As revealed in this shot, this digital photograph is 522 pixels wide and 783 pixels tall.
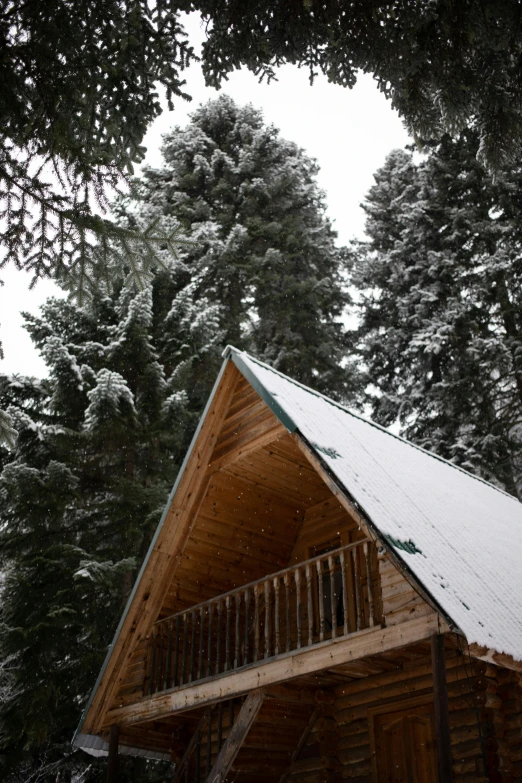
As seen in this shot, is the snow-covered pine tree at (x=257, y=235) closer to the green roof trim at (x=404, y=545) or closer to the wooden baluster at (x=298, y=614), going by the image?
the wooden baluster at (x=298, y=614)

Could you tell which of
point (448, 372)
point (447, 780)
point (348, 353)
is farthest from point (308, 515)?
point (348, 353)

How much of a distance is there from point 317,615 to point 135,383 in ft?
35.6

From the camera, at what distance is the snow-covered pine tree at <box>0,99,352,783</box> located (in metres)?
15.3

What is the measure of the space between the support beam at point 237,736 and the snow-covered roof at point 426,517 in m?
2.74

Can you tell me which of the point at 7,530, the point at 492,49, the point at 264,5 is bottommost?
the point at 7,530

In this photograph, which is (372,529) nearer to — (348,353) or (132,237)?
(132,237)

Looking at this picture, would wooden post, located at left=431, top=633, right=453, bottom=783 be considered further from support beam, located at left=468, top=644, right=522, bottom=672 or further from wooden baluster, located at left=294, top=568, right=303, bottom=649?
Answer: wooden baluster, located at left=294, top=568, right=303, bottom=649

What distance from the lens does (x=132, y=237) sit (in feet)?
23.5

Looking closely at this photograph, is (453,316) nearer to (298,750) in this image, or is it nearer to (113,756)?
(298,750)

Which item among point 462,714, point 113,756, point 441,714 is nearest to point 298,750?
point 113,756

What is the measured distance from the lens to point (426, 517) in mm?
8383

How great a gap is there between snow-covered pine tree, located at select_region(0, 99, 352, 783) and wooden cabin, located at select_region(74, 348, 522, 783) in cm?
329

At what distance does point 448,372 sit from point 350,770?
15.1m

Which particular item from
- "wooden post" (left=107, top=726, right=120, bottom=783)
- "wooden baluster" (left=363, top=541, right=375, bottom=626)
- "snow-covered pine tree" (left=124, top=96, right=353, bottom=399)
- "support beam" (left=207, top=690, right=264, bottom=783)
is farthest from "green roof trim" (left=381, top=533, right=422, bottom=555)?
"snow-covered pine tree" (left=124, top=96, right=353, bottom=399)
